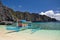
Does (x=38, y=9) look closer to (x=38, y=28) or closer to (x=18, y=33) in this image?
(x=38, y=28)

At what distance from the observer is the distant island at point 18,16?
340 centimetres

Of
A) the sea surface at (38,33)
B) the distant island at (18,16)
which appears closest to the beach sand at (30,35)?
the sea surface at (38,33)

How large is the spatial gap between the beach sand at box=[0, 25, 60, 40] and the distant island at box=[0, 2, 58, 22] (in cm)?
25

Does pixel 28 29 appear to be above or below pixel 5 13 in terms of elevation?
below

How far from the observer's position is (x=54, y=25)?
325cm

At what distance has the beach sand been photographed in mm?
3236

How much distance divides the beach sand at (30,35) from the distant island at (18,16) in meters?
0.25

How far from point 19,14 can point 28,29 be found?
414mm

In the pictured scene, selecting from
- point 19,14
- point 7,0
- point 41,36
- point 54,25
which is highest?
point 7,0

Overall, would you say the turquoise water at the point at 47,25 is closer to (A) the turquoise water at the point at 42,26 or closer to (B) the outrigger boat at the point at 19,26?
(A) the turquoise water at the point at 42,26

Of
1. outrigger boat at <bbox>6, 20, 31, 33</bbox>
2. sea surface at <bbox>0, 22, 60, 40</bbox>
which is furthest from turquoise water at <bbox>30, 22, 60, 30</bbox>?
outrigger boat at <bbox>6, 20, 31, 33</bbox>

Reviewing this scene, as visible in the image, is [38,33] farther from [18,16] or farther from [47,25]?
[18,16]

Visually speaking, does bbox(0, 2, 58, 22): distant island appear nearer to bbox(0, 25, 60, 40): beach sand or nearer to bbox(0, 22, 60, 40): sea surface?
bbox(0, 22, 60, 40): sea surface

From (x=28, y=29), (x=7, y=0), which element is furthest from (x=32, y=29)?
(x=7, y=0)
